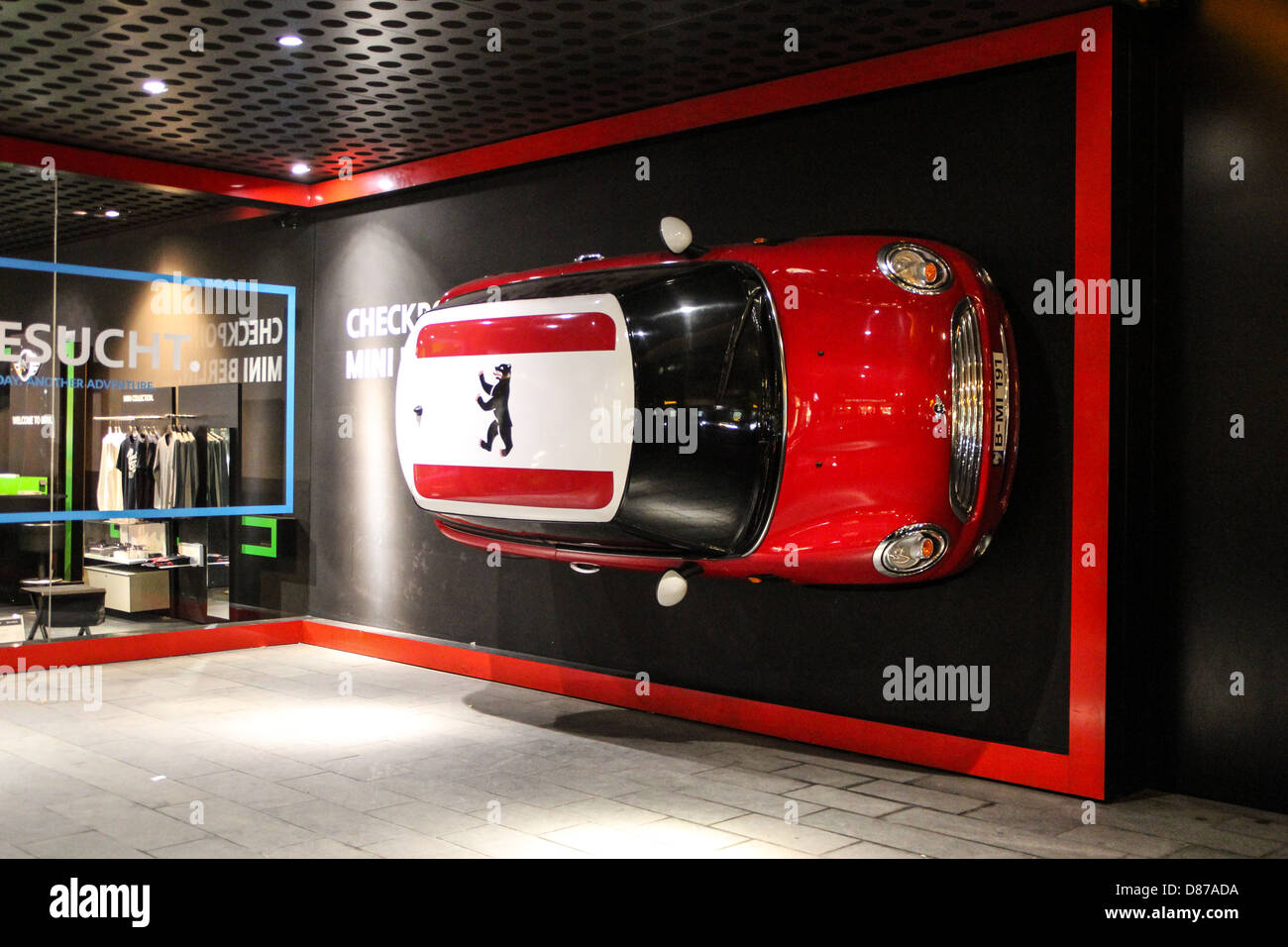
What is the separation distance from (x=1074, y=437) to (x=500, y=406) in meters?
2.37

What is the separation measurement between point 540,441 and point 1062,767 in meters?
2.45

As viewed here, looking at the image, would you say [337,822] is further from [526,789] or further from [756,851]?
[756,851]

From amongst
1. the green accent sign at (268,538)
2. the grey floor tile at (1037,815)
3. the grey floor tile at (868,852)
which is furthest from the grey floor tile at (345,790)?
the green accent sign at (268,538)

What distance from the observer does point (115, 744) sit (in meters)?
5.18

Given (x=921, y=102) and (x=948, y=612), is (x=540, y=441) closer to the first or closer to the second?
(x=948, y=612)

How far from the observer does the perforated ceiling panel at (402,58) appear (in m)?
4.76

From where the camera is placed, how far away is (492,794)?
4477mm

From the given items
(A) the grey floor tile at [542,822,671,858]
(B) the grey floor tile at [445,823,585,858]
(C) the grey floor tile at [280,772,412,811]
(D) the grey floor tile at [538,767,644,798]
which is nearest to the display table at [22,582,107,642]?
(C) the grey floor tile at [280,772,412,811]

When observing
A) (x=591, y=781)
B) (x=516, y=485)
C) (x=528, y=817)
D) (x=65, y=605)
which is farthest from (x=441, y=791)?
(x=65, y=605)

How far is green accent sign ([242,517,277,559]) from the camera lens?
26.2 ft

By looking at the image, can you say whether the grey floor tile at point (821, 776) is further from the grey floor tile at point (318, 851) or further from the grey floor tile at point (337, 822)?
the grey floor tile at point (318, 851)

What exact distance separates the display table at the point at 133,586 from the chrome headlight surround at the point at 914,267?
5199 millimetres

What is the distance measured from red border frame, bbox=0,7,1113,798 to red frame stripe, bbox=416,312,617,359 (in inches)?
58.3
